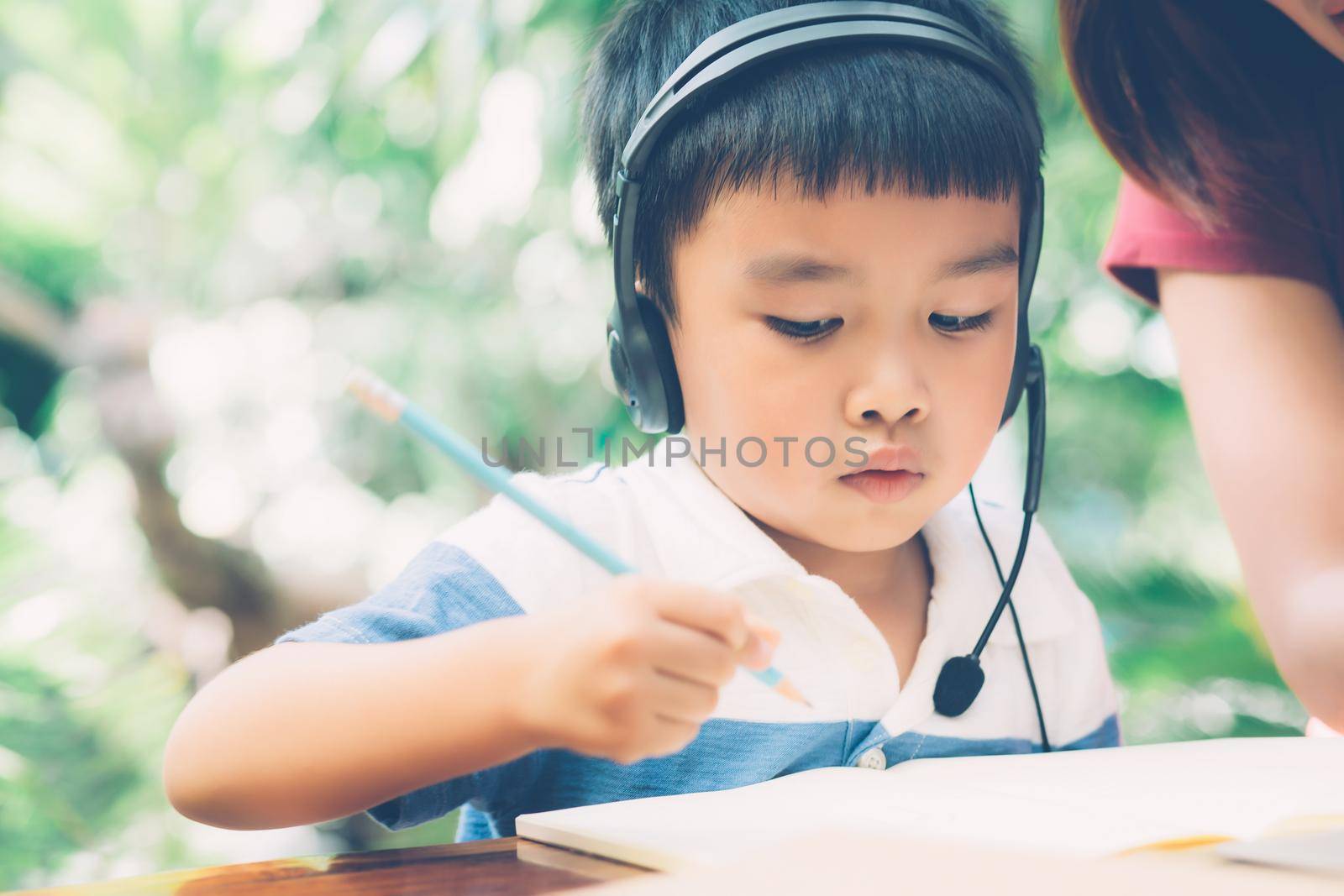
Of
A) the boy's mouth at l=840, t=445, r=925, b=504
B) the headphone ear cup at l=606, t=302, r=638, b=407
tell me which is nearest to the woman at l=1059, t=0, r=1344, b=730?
the boy's mouth at l=840, t=445, r=925, b=504

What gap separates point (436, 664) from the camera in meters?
0.51

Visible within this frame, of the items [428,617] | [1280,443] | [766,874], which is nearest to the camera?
[766,874]

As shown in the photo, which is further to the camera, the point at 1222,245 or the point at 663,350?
the point at 1222,245

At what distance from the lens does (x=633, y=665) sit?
0.46 m

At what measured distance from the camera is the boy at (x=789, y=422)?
2.16ft

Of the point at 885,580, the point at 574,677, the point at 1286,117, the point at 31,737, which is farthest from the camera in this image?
the point at 31,737

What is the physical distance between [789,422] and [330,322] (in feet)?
3.50

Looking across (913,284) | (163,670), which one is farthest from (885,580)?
(163,670)

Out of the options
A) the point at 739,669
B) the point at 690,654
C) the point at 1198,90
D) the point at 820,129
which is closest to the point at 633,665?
the point at 690,654

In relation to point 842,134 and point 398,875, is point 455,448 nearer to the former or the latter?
point 398,875

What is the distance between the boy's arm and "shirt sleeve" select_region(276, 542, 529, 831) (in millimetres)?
41

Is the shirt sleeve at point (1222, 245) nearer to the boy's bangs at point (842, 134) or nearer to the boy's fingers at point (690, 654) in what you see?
the boy's bangs at point (842, 134)

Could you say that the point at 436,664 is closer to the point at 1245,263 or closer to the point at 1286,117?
the point at 1245,263

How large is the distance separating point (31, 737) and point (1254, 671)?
1474mm
